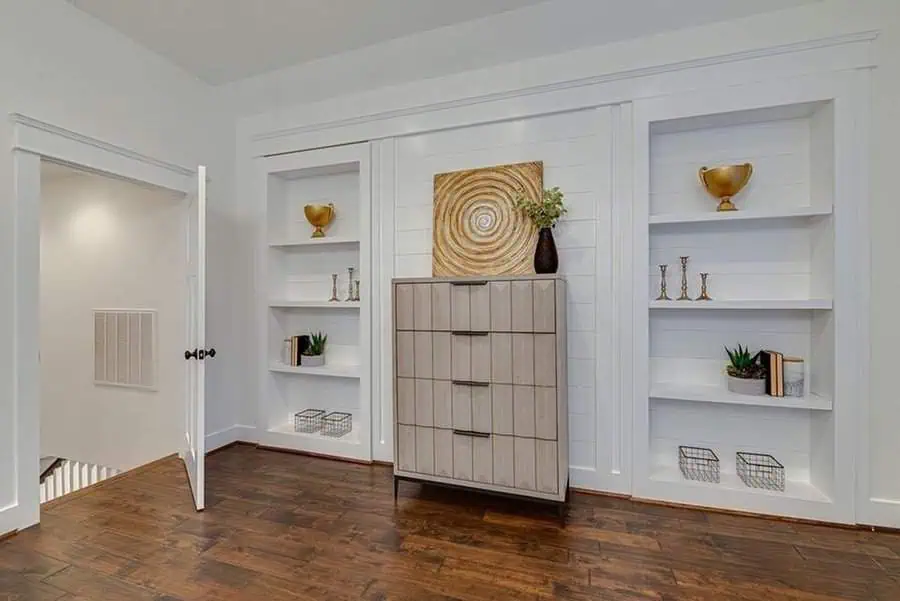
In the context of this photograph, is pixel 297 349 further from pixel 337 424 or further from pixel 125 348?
pixel 125 348

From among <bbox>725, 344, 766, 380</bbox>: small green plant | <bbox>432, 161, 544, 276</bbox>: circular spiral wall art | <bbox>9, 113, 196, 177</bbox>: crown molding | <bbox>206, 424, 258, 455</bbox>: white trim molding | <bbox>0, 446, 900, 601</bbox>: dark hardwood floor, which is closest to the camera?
<bbox>0, 446, 900, 601</bbox>: dark hardwood floor

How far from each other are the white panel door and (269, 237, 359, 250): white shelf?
2.20 feet

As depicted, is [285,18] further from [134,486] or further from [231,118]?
[134,486]

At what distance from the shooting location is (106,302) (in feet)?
12.8

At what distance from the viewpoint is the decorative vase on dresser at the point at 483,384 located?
2.34 m

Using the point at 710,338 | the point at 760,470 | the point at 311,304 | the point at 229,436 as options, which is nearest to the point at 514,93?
the point at 710,338

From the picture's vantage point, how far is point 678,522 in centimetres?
233

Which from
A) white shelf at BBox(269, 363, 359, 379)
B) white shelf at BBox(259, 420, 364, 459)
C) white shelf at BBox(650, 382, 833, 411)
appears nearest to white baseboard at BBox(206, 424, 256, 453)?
white shelf at BBox(259, 420, 364, 459)

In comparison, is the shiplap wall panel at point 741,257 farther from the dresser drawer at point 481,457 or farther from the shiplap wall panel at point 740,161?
the dresser drawer at point 481,457

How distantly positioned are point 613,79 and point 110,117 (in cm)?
305

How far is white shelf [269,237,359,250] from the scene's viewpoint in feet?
10.8

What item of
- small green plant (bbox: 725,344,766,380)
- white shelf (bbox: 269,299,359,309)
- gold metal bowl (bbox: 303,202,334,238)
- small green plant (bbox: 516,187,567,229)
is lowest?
small green plant (bbox: 725,344,766,380)

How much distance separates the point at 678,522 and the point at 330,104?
138 inches

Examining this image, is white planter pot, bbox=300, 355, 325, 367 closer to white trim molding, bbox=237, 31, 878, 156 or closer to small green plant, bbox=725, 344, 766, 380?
white trim molding, bbox=237, 31, 878, 156
